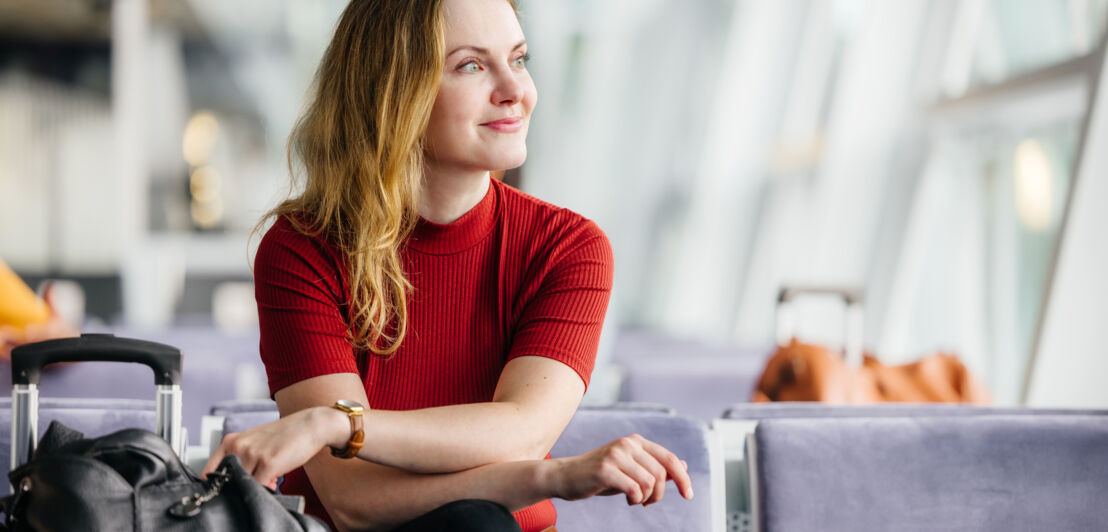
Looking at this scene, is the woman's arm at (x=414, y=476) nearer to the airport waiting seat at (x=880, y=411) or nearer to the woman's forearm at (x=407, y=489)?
the woman's forearm at (x=407, y=489)

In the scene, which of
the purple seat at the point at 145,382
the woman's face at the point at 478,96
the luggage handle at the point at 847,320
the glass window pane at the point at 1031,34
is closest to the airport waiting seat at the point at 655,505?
the woman's face at the point at 478,96

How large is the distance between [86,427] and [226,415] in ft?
0.64

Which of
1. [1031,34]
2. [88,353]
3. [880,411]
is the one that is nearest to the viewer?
[88,353]

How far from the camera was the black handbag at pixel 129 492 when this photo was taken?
2.53 feet

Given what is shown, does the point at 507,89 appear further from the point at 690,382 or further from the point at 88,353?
the point at 690,382

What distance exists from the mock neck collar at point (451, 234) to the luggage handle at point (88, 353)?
45 centimetres

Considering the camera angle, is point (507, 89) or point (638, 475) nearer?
point (638, 475)

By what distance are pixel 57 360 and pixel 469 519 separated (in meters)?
0.41

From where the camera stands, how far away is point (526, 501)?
1112 millimetres

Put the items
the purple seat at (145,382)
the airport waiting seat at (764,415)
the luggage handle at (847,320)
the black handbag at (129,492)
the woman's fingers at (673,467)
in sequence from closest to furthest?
the black handbag at (129,492)
the woman's fingers at (673,467)
the airport waiting seat at (764,415)
the luggage handle at (847,320)
the purple seat at (145,382)

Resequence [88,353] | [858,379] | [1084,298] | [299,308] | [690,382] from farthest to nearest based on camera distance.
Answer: [1084,298]
[690,382]
[858,379]
[299,308]
[88,353]

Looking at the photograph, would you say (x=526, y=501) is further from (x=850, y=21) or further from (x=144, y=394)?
(x=850, y=21)

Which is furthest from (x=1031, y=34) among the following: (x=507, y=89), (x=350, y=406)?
(x=350, y=406)

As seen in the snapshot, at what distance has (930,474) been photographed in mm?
1577
